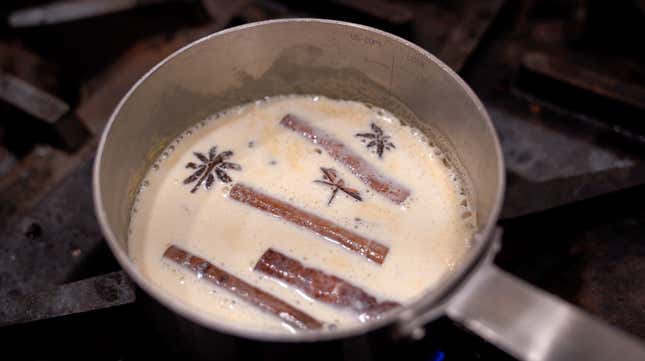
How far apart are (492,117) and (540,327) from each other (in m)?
1.33

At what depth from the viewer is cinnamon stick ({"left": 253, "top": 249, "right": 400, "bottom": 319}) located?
1323mm

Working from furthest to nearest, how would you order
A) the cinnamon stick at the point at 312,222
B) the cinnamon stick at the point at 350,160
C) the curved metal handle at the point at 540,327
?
the cinnamon stick at the point at 350,160, the cinnamon stick at the point at 312,222, the curved metal handle at the point at 540,327

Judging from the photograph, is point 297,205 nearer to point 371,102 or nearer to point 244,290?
point 244,290

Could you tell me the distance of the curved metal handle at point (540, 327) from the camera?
949 mm

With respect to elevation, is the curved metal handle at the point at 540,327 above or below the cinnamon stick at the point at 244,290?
above

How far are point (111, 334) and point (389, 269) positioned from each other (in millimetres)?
744

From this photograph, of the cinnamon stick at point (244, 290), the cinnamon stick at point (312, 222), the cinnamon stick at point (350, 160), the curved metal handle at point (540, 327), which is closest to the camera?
the curved metal handle at point (540, 327)

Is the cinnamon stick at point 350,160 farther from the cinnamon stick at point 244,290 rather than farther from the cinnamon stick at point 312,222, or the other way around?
the cinnamon stick at point 244,290

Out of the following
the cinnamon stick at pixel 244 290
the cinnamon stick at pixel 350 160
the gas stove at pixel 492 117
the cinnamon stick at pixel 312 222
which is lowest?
the gas stove at pixel 492 117

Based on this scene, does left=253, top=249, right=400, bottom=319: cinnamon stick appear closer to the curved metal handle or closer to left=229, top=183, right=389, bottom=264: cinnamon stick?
left=229, top=183, right=389, bottom=264: cinnamon stick

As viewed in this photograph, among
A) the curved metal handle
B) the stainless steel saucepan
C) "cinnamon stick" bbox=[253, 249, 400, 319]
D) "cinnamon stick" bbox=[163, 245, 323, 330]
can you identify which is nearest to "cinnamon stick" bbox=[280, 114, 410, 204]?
the stainless steel saucepan

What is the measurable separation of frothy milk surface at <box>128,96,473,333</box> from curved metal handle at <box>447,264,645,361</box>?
0.37m

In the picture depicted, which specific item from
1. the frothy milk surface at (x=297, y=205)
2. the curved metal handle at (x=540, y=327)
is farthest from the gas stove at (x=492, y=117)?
the curved metal handle at (x=540, y=327)

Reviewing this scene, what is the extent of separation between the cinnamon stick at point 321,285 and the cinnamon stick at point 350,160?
289mm
